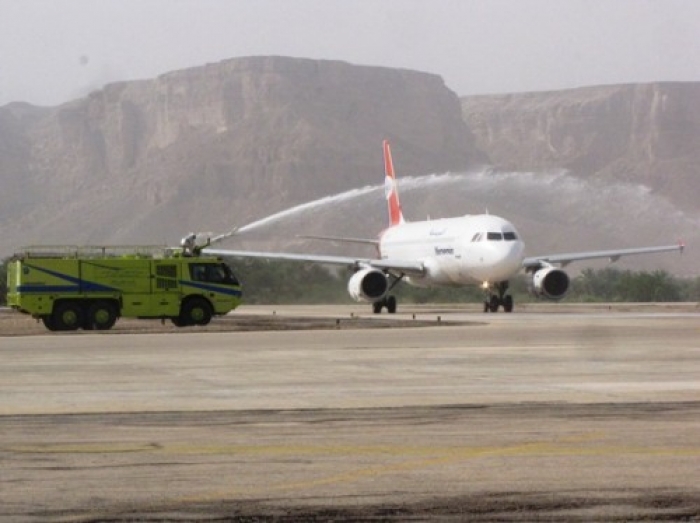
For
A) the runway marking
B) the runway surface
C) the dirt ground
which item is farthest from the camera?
the dirt ground

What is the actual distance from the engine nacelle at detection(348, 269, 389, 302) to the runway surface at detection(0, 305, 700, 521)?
1281 inches

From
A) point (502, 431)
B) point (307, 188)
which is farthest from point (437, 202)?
point (502, 431)

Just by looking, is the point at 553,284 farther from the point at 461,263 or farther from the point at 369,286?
the point at 369,286

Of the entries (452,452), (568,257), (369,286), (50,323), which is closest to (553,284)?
(568,257)

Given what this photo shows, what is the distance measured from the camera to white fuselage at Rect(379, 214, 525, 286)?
63062 mm

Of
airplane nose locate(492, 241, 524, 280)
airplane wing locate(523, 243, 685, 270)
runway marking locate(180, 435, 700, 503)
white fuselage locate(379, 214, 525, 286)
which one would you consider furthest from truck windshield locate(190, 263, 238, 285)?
runway marking locate(180, 435, 700, 503)

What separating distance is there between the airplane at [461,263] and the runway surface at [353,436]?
3009cm

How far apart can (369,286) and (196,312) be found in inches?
677

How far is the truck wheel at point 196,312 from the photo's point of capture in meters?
49.9

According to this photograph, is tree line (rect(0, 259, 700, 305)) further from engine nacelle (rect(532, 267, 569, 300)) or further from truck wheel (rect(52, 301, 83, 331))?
truck wheel (rect(52, 301, 83, 331))

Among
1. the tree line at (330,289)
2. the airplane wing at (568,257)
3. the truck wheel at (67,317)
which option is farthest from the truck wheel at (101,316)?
the tree line at (330,289)

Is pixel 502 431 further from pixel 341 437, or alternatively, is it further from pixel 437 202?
pixel 437 202

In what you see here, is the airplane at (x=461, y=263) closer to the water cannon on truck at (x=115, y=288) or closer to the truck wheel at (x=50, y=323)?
the water cannon on truck at (x=115, y=288)

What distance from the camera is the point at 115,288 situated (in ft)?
161
